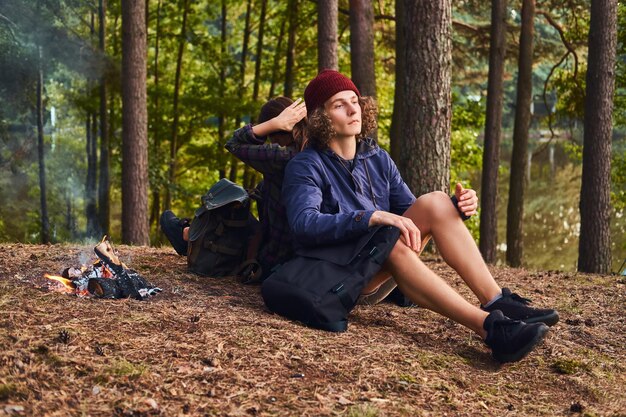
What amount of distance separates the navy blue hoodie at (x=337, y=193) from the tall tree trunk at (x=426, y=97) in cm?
256

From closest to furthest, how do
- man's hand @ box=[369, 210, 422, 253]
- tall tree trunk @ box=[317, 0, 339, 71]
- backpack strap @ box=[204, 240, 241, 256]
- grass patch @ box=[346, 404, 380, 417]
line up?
1. grass patch @ box=[346, 404, 380, 417]
2. man's hand @ box=[369, 210, 422, 253]
3. backpack strap @ box=[204, 240, 241, 256]
4. tall tree trunk @ box=[317, 0, 339, 71]

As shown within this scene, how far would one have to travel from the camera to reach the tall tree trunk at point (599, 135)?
9.69 meters

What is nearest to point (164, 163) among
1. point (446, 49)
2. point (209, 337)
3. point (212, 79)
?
point (212, 79)

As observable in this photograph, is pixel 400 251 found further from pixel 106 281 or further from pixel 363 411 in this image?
pixel 106 281

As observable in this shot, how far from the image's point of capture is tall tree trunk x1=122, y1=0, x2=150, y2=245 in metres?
10.9

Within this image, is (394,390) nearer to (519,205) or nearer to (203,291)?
(203,291)

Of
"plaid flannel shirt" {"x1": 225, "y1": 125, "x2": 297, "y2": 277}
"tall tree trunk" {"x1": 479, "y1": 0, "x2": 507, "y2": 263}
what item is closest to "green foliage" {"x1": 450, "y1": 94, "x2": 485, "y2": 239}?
"tall tree trunk" {"x1": 479, "y1": 0, "x2": 507, "y2": 263}

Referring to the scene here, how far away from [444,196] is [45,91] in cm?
1938

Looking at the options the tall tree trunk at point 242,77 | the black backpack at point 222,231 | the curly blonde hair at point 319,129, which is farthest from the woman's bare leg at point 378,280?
the tall tree trunk at point 242,77

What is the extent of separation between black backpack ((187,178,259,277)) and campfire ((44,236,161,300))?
25.7 inches

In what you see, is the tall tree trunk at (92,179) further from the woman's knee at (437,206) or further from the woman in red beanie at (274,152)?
the woman's knee at (437,206)

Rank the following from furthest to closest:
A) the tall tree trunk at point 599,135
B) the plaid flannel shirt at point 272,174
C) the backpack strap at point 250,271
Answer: the tall tree trunk at point 599,135
the backpack strap at point 250,271
the plaid flannel shirt at point 272,174

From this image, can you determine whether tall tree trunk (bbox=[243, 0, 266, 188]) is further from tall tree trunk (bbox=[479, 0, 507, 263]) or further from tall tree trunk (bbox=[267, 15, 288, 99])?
tall tree trunk (bbox=[479, 0, 507, 263])

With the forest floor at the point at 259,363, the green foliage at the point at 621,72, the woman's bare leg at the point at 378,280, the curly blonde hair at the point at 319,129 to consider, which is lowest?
the forest floor at the point at 259,363
